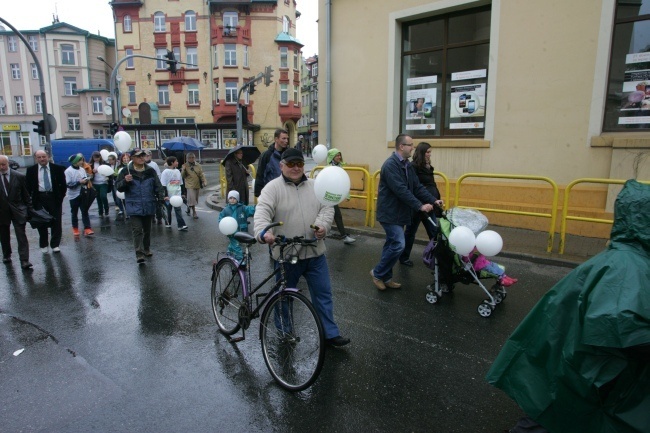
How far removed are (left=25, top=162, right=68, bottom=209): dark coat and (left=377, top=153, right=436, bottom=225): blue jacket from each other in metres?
6.17

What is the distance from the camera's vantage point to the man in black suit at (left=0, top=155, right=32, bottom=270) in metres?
7.01

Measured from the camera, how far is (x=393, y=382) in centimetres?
356

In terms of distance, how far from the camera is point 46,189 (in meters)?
7.90

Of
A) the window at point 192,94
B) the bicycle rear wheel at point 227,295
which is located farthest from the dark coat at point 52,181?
the window at point 192,94

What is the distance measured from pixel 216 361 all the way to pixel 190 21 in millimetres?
48768

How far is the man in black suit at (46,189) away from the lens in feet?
25.4

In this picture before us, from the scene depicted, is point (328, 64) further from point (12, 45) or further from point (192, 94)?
point (12, 45)

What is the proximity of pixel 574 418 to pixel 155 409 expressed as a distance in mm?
2769

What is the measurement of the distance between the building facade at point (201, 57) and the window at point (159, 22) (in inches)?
3.8

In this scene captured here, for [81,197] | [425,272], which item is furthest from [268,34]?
[425,272]

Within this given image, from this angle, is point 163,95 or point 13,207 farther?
point 163,95

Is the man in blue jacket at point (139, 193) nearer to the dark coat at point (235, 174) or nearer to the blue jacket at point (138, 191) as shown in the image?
the blue jacket at point (138, 191)

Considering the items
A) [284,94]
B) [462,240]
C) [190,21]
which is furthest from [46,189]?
[190,21]

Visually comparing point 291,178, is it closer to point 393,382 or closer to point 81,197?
point 393,382
